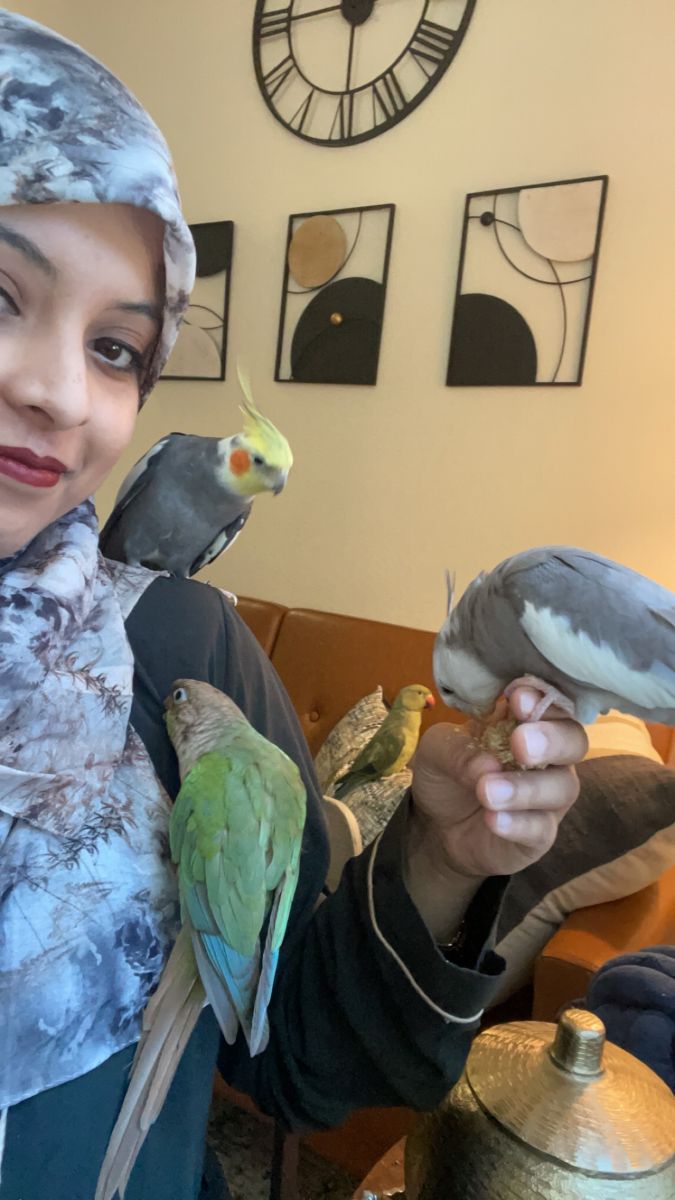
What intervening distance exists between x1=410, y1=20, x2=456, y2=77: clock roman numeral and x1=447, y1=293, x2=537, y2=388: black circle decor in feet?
1.88

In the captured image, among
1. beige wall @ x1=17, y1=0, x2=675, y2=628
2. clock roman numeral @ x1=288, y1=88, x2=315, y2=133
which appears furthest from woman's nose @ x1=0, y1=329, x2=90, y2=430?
clock roman numeral @ x1=288, y1=88, x2=315, y2=133

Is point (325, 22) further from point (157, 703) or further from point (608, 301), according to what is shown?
point (157, 703)

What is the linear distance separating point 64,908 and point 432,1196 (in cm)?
42

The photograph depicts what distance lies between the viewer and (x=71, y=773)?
54 centimetres

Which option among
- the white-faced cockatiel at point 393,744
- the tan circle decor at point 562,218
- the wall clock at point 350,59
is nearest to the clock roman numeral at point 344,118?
the wall clock at point 350,59

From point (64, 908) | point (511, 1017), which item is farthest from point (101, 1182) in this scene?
point (511, 1017)

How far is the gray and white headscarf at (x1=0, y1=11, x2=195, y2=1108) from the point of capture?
1.61ft

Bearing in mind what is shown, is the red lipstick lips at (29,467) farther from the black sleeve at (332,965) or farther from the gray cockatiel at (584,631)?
the gray cockatiel at (584,631)

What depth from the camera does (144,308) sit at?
1.75 ft

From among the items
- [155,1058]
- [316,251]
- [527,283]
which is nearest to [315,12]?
[316,251]

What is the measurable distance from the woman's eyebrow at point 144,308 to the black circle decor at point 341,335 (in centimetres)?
146

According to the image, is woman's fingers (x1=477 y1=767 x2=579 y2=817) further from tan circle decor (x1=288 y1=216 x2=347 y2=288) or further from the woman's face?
tan circle decor (x1=288 y1=216 x2=347 y2=288)

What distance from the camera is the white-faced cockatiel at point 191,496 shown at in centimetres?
104

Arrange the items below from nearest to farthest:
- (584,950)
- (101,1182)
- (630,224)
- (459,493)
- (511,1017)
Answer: (101,1182)
(584,950)
(511,1017)
(630,224)
(459,493)
